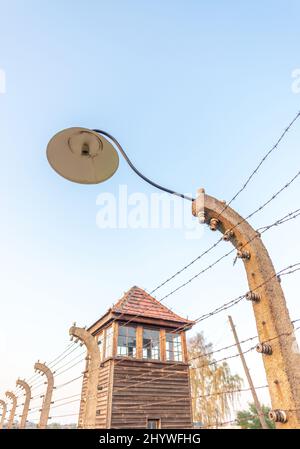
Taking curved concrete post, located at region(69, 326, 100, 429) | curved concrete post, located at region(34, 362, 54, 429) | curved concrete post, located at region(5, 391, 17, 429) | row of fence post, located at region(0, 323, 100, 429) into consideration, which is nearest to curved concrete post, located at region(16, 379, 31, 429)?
row of fence post, located at region(0, 323, 100, 429)

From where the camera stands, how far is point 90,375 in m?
5.48

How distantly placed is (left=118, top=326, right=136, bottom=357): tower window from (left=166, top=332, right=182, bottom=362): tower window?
1.82 metres

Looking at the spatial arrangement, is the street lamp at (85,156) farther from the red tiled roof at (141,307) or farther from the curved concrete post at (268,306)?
the red tiled roof at (141,307)

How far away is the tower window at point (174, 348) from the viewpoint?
1312 centimetres

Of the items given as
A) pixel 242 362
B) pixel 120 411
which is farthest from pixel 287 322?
pixel 242 362

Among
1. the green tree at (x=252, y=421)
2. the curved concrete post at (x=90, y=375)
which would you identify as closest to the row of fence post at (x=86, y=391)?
the curved concrete post at (x=90, y=375)

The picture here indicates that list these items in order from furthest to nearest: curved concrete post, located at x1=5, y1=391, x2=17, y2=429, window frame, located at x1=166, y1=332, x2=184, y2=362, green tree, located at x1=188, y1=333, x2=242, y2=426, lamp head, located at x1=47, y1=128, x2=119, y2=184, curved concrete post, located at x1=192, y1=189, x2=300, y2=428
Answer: green tree, located at x1=188, y1=333, x2=242, y2=426 < curved concrete post, located at x1=5, y1=391, x2=17, y2=429 < window frame, located at x1=166, y1=332, x2=184, y2=362 < lamp head, located at x1=47, y1=128, x2=119, y2=184 < curved concrete post, located at x1=192, y1=189, x2=300, y2=428

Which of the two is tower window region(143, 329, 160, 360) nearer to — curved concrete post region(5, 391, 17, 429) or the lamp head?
curved concrete post region(5, 391, 17, 429)

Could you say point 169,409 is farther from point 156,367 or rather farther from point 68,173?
point 68,173

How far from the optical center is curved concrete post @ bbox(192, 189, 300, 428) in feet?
9.00

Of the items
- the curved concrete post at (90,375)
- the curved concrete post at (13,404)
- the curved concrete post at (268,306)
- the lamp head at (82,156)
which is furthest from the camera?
the curved concrete post at (13,404)

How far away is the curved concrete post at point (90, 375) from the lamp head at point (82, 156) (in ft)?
13.1

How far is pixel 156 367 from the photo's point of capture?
1237cm
